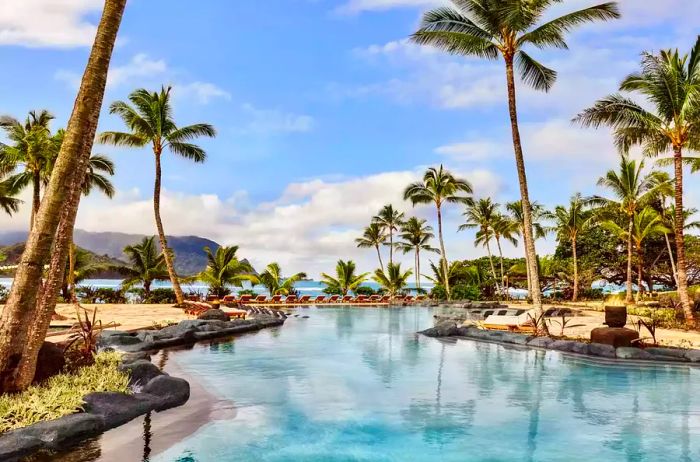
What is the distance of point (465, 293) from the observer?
40.4m

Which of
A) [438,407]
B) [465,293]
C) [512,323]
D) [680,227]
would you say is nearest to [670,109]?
[680,227]

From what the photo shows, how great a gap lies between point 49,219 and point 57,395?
7.50 ft

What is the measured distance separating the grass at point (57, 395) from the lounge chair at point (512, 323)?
1346cm

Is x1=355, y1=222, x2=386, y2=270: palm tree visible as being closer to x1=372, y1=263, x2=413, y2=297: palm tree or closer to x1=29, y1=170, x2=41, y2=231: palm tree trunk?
x1=372, y1=263, x2=413, y2=297: palm tree

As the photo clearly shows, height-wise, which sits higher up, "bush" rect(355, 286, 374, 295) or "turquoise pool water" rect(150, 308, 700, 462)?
"bush" rect(355, 286, 374, 295)

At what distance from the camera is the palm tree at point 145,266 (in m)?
32.2

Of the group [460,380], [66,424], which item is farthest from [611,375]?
[66,424]

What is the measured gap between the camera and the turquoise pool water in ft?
21.6

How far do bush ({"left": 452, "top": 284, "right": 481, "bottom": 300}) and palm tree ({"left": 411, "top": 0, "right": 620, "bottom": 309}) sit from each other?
23.8m

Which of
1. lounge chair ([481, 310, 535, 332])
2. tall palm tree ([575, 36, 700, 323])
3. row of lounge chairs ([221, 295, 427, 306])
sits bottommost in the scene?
row of lounge chairs ([221, 295, 427, 306])

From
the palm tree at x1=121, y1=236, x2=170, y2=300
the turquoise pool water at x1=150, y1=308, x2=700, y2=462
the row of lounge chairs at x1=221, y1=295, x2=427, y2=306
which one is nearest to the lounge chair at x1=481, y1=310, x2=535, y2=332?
the turquoise pool water at x1=150, y1=308, x2=700, y2=462

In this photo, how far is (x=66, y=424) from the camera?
246 inches

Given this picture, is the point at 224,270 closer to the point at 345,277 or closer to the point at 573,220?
the point at 345,277

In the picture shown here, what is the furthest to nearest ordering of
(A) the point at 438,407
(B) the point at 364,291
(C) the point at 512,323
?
(B) the point at 364,291 < (C) the point at 512,323 < (A) the point at 438,407
